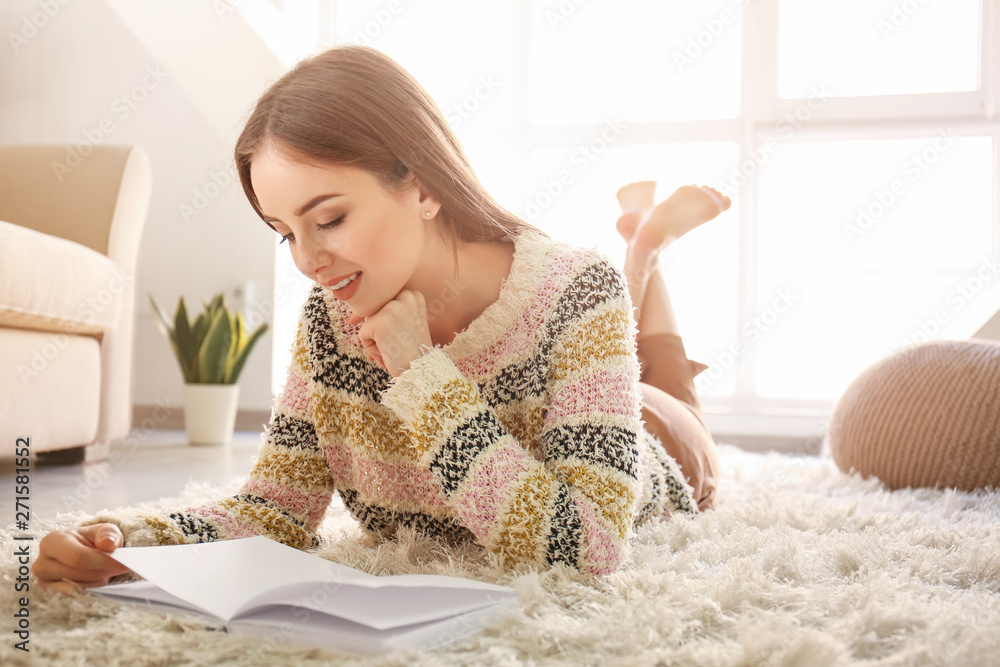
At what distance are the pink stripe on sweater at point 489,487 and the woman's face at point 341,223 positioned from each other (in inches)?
8.8

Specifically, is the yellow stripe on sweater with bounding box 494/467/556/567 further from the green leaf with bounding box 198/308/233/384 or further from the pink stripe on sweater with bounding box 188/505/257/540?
the green leaf with bounding box 198/308/233/384

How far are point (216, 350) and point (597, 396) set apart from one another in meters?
2.06

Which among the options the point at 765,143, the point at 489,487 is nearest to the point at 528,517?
the point at 489,487

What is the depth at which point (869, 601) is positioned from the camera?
29.4 inches

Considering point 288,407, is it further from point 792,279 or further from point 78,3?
point 78,3

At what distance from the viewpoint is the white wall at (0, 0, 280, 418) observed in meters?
3.27

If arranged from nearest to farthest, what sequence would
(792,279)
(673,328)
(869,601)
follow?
(869,601) < (673,328) < (792,279)

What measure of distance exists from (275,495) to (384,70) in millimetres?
517

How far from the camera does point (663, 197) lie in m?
3.35

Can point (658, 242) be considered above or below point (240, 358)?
above

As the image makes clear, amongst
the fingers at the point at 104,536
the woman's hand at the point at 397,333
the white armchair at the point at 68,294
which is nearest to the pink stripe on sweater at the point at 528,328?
the woman's hand at the point at 397,333

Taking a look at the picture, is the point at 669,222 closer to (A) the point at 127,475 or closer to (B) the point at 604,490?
(B) the point at 604,490

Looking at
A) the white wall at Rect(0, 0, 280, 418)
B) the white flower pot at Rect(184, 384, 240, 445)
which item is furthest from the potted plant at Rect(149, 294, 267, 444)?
the white wall at Rect(0, 0, 280, 418)

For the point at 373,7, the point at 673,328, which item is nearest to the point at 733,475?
the point at 673,328
